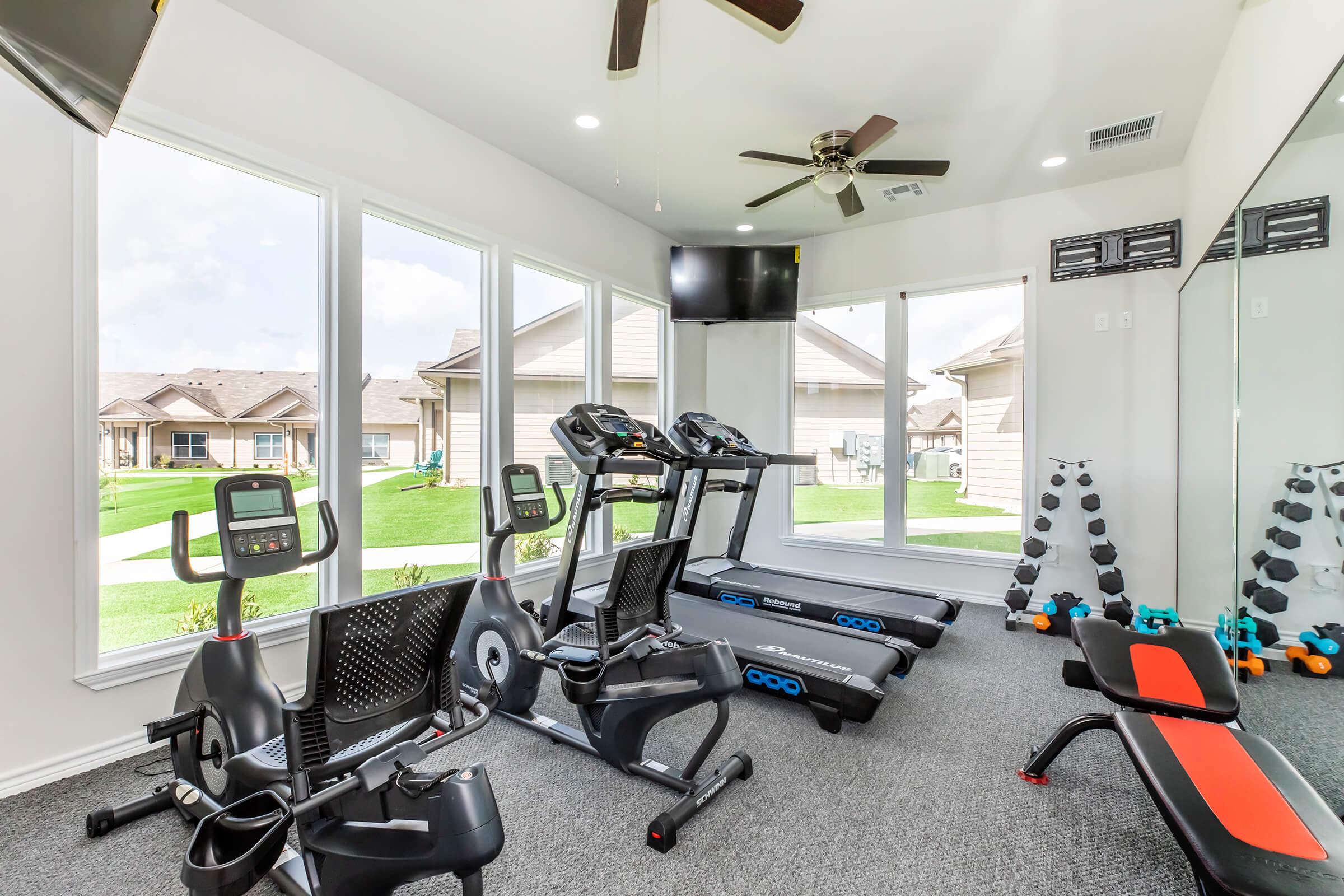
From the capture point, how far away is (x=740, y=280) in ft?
16.1

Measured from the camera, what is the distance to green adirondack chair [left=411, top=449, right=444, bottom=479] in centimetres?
353

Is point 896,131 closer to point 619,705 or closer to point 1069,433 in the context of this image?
point 1069,433

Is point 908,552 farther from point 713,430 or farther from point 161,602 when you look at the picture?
point 161,602

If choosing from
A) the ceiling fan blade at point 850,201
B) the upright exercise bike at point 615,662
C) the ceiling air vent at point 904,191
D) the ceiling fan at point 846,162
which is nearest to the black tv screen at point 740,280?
the ceiling fan blade at point 850,201

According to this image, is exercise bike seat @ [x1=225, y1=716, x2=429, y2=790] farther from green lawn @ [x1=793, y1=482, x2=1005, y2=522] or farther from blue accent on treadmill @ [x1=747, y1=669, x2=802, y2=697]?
green lawn @ [x1=793, y1=482, x2=1005, y2=522]

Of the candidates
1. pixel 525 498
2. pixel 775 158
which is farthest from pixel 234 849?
pixel 775 158

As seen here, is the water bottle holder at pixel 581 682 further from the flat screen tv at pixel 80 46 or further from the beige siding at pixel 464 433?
the flat screen tv at pixel 80 46

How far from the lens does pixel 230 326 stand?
8.79ft

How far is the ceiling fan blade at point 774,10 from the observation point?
6.59 ft

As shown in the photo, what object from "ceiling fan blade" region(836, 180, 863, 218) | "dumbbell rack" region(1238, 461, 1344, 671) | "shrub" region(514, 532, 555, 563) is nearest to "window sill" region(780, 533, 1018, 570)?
"dumbbell rack" region(1238, 461, 1344, 671)

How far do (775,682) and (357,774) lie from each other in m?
1.96

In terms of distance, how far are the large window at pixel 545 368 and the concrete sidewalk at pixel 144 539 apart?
175 centimetres

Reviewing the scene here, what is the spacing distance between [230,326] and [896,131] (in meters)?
3.87

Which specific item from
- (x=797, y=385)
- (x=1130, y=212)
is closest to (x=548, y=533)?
(x=797, y=385)
